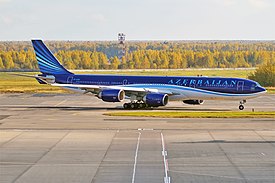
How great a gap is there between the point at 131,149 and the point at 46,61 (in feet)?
113

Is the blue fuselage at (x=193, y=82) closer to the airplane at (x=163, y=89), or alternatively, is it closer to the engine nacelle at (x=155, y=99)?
the airplane at (x=163, y=89)

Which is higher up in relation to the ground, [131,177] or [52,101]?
[131,177]

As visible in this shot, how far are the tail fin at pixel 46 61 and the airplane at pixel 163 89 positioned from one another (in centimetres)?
306

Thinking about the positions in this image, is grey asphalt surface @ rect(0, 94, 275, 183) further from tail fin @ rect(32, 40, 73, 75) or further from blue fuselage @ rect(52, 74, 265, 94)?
tail fin @ rect(32, 40, 73, 75)

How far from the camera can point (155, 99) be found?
182 ft

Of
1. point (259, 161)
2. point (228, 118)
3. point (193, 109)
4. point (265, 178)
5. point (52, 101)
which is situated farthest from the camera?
point (52, 101)

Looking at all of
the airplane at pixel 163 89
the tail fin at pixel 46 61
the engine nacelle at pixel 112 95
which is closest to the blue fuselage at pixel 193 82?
the airplane at pixel 163 89

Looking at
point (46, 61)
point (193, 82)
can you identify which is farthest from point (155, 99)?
point (46, 61)

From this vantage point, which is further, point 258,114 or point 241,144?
point 258,114

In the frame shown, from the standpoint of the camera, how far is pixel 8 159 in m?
28.5

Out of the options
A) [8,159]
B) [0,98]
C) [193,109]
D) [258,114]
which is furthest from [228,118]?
[0,98]

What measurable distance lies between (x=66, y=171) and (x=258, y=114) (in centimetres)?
2817

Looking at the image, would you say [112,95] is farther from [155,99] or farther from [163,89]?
[163,89]

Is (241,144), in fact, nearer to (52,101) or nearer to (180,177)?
(180,177)
